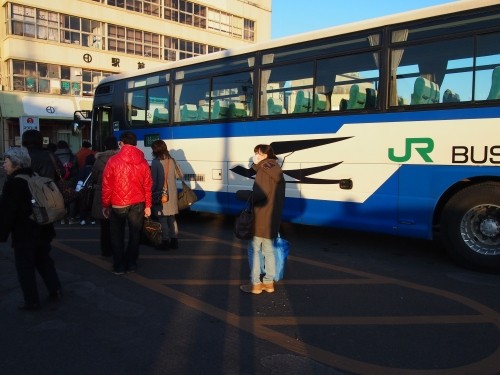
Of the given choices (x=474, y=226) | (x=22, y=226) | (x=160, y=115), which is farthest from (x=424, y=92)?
(x=160, y=115)

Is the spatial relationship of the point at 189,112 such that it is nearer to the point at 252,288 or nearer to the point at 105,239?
the point at 105,239

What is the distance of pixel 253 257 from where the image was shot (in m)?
5.02

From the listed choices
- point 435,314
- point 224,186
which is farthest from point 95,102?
point 435,314

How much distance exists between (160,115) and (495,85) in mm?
6303

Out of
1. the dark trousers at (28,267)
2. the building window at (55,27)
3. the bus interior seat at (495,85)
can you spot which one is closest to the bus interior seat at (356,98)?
the bus interior seat at (495,85)

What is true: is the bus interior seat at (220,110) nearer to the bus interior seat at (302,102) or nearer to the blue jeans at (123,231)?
the bus interior seat at (302,102)

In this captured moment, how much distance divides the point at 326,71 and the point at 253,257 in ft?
11.1

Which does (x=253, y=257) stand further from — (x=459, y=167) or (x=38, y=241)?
(x=459, y=167)

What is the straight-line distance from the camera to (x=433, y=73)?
6031 millimetres

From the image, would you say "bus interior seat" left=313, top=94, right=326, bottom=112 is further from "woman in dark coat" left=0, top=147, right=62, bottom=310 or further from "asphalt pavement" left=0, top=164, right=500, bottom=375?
"woman in dark coat" left=0, top=147, right=62, bottom=310

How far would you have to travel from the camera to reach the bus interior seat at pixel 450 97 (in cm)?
580

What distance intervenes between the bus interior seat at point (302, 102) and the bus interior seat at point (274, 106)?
299mm

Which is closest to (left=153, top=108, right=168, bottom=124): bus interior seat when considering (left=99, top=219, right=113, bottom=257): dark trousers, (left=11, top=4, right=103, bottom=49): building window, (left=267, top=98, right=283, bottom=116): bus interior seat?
(left=267, top=98, right=283, bottom=116): bus interior seat

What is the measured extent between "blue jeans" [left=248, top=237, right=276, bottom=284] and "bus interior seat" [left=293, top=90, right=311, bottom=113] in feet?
9.64
